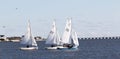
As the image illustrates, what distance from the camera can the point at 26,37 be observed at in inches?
6959

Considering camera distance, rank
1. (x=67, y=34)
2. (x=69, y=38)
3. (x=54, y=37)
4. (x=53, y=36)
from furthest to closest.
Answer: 1. (x=54, y=37)
2. (x=53, y=36)
3. (x=69, y=38)
4. (x=67, y=34)

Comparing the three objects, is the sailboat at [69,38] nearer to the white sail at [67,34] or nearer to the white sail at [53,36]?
the white sail at [67,34]

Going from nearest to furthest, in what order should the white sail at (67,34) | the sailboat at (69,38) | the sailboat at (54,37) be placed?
1. the white sail at (67,34)
2. the sailboat at (69,38)
3. the sailboat at (54,37)

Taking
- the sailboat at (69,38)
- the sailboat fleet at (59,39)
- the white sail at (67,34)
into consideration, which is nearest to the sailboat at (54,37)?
the sailboat fleet at (59,39)

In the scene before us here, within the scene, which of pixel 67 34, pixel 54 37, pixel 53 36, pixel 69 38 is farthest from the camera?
pixel 54 37

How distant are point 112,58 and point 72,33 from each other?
109 feet

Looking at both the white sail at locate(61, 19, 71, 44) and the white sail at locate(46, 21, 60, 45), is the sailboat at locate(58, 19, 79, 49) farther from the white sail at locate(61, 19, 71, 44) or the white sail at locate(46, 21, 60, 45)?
the white sail at locate(46, 21, 60, 45)

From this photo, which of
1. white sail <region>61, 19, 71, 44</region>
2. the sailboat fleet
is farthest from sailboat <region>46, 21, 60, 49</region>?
white sail <region>61, 19, 71, 44</region>

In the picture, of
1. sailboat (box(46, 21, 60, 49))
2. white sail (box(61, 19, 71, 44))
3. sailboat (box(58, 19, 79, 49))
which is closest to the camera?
white sail (box(61, 19, 71, 44))

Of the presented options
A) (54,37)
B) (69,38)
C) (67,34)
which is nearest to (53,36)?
(54,37)

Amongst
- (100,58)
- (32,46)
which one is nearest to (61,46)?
(32,46)

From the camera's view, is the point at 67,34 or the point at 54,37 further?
the point at 54,37

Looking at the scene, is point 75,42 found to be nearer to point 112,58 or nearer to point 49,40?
point 49,40

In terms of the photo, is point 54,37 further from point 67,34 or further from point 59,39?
point 67,34
